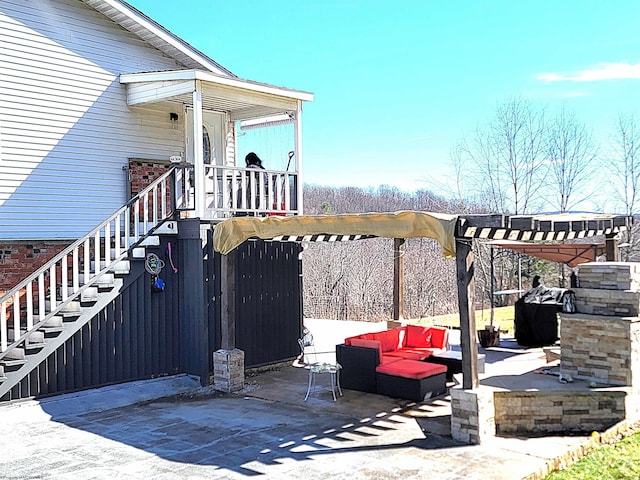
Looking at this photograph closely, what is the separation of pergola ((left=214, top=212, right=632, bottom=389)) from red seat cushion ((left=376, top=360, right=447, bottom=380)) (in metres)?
1.72

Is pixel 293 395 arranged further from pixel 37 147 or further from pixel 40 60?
pixel 40 60

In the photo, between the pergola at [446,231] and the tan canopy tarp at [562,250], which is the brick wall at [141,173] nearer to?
the pergola at [446,231]

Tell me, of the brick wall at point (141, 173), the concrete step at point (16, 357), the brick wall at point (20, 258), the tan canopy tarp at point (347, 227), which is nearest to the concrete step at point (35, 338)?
the concrete step at point (16, 357)

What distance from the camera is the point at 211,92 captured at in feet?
34.0

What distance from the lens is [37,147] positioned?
9.91 meters

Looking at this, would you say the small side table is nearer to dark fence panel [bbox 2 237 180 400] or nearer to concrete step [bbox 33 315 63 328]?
dark fence panel [bbox 2 237 180 400]

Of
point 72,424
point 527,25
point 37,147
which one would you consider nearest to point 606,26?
point 527,25

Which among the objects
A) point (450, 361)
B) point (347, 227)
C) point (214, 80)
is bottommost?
point (450, 361)

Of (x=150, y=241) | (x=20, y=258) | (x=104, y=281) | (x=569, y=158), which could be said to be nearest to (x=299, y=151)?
(x=150, y=241)

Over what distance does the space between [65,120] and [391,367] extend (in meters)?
6.42

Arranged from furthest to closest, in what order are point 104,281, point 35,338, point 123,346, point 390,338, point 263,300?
point 263,300
point 390,338
point 123,346
point 104,281
point 35,338

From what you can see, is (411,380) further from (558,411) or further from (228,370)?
(228,370)

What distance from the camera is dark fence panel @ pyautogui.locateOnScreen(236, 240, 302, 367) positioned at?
10.8m

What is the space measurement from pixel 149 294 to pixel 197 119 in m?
2.81
